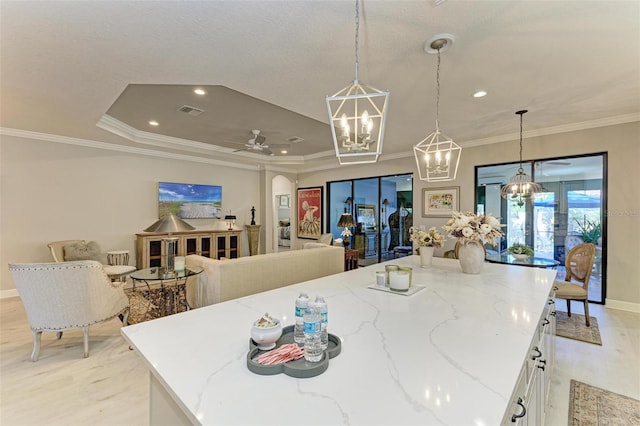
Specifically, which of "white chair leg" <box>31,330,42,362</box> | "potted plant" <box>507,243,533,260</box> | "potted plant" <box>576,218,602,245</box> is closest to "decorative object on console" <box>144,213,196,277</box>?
"white chair leg" <box>31,330,42,362</box>

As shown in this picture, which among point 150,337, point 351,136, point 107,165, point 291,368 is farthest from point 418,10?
point 107,165

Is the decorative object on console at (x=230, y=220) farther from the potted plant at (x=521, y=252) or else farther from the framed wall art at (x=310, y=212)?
the potted plant at (x=521, y=252)

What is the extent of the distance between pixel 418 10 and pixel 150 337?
233 centimetres

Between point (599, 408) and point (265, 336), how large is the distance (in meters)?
2.59

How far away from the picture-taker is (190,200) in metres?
6.27

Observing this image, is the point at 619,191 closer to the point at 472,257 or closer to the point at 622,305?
the point at 622,305

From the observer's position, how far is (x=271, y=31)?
200 centimetres

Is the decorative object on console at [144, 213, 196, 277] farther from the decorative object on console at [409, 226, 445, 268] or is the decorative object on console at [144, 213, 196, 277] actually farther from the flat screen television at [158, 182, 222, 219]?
the flat screen television at [158, 182, 222, 219]

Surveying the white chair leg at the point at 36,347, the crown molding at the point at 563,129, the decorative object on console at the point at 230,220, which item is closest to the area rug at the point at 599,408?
the crown molding at the point at 563,129

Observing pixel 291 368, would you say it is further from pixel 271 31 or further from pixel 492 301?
pixel 271 31

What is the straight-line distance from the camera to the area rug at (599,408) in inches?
74.7

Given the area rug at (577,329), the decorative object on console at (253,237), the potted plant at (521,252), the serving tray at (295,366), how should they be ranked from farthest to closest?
the decorative object on console at (253,237), the potted plant at (521,252), the area rug at (577,329), the serving tray at (295,366)

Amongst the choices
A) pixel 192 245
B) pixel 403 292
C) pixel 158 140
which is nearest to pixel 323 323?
pixel 403 292

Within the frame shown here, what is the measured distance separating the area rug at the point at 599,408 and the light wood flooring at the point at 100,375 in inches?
2.2
